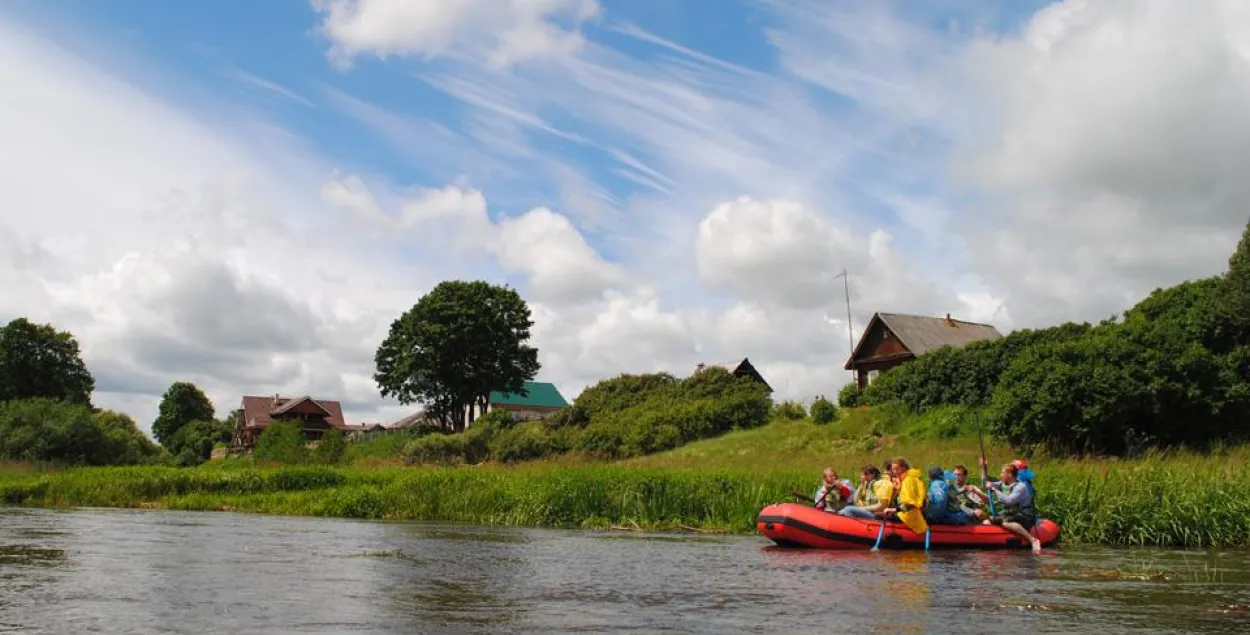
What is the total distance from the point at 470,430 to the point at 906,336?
2155cm

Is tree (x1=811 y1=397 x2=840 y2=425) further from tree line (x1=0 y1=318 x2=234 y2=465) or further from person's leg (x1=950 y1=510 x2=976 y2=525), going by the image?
tree line (x1=0 y1=318 x2=234 y2=465)

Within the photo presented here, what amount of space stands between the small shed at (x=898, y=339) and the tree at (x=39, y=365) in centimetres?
5041

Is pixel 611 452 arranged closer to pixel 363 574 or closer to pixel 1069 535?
pixel 1069 535

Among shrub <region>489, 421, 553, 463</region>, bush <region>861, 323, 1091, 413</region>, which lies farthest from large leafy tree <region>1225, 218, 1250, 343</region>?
shrub <region>489, 421, 553, 463</region>

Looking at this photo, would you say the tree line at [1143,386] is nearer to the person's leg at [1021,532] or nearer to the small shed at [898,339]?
the person's leg at [1021,532]

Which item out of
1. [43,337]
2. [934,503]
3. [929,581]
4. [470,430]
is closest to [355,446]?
[470,430]

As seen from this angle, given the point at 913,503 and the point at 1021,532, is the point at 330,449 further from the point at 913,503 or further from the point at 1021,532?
the point at 1021,532

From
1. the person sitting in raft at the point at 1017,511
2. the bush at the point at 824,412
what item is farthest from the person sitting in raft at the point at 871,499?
the bush at the point at 824,412

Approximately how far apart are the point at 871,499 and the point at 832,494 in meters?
0.84

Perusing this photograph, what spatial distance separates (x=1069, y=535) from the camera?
16906 mm

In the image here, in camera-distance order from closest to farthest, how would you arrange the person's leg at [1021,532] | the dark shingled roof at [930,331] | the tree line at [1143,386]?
1. the person's leg at [1021,532]
2. the tree line at [1143,386]
3. the dark shingled roof at [930,331]

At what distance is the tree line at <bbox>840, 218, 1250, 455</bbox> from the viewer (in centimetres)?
2678

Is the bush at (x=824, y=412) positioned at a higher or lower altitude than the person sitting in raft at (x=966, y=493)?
higher

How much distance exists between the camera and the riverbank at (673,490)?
16.3 m
